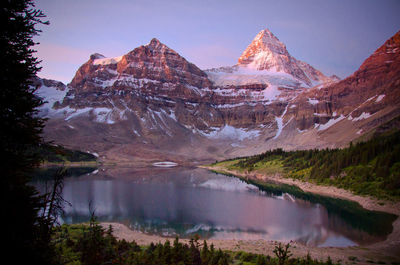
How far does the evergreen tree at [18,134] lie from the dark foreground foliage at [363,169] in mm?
53963

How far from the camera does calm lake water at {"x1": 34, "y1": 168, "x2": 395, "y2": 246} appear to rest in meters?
34.2

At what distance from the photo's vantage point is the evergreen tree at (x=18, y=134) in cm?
605

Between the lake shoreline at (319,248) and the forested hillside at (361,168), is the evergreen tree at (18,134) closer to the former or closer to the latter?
the lake shoreline at (319,248)

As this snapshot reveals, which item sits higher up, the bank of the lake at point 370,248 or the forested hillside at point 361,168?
the forested hillside at point 361,168

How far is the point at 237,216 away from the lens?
4372 centimetres

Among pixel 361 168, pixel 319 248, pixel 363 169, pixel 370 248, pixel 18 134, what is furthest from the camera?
pixel 361 168

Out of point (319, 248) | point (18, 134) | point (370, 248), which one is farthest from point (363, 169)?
point (18, 134)

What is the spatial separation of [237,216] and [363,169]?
34.2m

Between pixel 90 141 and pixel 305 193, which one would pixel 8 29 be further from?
pixel 90 141

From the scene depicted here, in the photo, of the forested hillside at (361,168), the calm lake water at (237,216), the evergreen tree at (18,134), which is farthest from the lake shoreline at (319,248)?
the evergreen tree at (18,134)

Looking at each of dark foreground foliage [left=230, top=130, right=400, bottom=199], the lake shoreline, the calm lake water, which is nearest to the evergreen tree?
the lake shoreline

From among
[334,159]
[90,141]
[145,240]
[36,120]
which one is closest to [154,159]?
[90,141]

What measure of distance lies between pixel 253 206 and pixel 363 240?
2197cm

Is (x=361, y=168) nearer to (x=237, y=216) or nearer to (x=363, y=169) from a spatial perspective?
(x=363, y=169)
